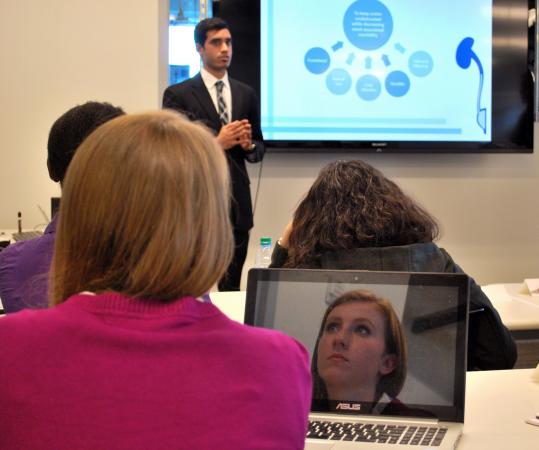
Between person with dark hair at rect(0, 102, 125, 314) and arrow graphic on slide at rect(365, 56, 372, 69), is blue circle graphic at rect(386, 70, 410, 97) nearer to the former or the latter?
arrow graphic on slide at rect(365, 56, 372, 69)

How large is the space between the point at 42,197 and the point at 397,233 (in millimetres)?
3157

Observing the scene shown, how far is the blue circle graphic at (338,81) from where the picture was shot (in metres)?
4.63

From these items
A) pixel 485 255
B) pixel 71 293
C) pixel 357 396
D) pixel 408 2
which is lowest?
pixel 485 255

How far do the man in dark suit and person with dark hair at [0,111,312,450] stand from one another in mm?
2997

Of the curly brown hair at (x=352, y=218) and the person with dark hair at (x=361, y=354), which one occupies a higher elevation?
the curly brown hair at (x=352, y=218)

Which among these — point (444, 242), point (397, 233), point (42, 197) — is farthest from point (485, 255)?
point (397, 233)

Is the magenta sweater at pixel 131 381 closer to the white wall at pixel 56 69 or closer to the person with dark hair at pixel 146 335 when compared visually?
the person with dark hair at pixel 146 335

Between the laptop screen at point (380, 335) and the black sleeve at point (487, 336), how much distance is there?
458 mm

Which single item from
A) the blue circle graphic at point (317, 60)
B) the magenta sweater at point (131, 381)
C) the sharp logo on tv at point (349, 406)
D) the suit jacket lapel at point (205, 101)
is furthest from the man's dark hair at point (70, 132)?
the blue circle graphic at point (317, 60)

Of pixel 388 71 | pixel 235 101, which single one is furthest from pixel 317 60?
pixel 235 101

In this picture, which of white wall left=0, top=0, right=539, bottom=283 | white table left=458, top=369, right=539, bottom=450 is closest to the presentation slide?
white wall left=0, top=0, right=539, bottom=283

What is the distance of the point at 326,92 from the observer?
463 centimetres

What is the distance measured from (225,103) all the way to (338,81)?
906mm

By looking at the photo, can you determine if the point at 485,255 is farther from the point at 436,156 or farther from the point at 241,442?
the point at 241,442
